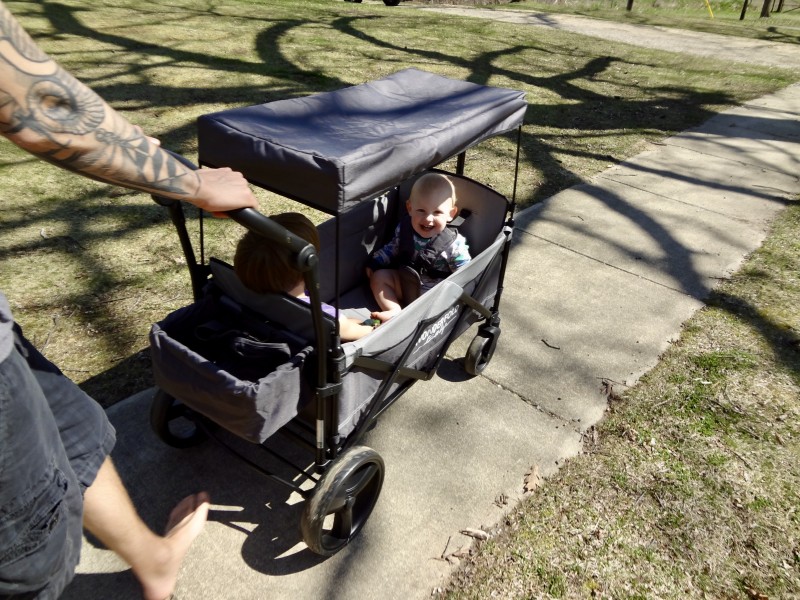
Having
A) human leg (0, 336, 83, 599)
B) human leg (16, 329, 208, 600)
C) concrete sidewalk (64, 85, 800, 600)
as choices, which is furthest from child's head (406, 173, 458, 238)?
human leg (0, 336, 83, 599)

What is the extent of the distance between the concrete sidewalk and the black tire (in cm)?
7

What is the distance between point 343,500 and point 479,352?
1193 mm

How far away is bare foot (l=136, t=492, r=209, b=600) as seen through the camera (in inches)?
77.9

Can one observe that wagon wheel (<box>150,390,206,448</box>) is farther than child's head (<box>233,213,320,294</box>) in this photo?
Yes

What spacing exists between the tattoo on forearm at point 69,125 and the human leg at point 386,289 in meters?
1.66

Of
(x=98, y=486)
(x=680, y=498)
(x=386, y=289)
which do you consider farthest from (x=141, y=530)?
(x=680, y=498)

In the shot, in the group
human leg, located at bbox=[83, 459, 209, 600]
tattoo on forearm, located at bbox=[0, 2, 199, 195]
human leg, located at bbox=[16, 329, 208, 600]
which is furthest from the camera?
Answer: human leg, located at bbox=[83, 459, 209, 600]

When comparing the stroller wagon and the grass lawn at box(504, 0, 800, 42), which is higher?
the stroller wagon

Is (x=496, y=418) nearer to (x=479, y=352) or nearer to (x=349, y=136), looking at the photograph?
(x=479, y=352)

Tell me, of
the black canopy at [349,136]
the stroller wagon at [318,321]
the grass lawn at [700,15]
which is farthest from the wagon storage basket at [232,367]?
the grass lawn at [700,15]

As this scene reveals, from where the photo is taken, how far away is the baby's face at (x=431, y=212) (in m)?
2.96

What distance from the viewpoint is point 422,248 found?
3.09 meters

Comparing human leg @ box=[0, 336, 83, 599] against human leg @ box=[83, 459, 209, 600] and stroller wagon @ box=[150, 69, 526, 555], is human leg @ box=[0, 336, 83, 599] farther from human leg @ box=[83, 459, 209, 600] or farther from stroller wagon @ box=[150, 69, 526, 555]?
stroller wagon @ box=[150, 69, 526, 555]

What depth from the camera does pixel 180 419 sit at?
2.81 metres
